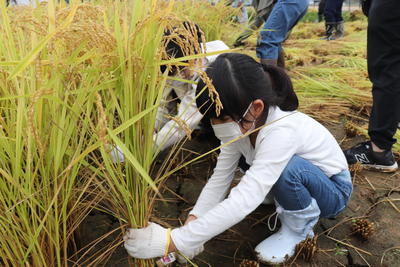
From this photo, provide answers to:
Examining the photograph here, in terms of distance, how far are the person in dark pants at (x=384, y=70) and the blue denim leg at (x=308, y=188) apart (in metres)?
0.55

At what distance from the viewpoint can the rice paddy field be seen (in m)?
0.82

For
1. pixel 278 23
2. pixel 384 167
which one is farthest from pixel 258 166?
Answer: pixel 278 23

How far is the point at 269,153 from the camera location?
46.4 inches

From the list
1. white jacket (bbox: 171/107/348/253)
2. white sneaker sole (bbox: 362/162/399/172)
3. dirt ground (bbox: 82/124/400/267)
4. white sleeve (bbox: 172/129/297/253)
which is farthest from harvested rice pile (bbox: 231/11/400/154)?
white sleeve (bbox: 172/129/297/253)

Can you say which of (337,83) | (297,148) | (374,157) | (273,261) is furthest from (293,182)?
(337,83)

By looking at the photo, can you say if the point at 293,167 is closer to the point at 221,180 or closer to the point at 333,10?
the point at 221,180

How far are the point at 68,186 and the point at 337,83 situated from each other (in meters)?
2.71

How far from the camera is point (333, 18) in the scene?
19.9ft

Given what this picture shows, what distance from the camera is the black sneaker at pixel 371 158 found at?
1.94 m

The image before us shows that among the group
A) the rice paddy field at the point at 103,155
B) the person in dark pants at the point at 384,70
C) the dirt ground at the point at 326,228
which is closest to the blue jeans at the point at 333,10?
the rice paddy field at the point at 103,155

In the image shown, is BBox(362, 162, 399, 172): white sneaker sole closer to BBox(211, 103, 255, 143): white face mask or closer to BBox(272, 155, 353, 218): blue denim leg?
BBox(272, 155, 353, 218): blue denim leg

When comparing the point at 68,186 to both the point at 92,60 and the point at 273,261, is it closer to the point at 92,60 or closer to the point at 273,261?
the point at 92,60

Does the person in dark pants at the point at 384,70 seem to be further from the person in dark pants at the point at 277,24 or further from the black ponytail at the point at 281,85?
the person in dark pants at the point at 277,24

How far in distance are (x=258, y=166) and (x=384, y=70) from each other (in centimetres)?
102
